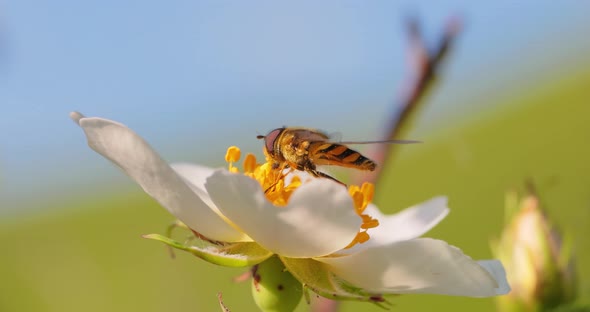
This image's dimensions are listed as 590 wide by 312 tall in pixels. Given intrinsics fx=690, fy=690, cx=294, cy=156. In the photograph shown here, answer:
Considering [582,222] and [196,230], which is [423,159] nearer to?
[582,222]

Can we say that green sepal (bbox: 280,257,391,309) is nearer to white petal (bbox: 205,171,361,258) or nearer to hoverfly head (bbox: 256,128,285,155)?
white petal (bbox: 205,171,361,258)

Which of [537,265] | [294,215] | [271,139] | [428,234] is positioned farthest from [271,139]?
[428,234]

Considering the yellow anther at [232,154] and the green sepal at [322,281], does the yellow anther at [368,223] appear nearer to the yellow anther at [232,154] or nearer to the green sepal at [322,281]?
the green sepal at [322,281]

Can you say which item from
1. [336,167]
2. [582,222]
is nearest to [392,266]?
[336,167]

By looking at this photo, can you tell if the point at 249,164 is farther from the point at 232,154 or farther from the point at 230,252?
the point at 230,252

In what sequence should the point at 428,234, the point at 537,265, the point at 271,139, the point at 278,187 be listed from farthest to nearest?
the point at 428,234
the point at 537,265
the point at 271,139
the point at 278,187

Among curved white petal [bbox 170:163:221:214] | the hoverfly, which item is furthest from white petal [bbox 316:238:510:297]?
curved white petal [bbox 170:163:221:214]

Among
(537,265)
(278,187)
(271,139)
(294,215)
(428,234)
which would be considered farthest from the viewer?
(428,234)
